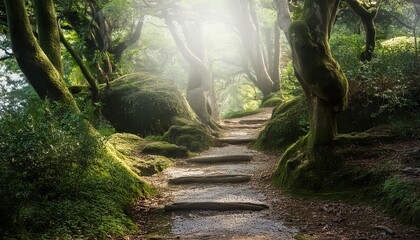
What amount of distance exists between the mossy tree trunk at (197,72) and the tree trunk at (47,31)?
26.3 ft

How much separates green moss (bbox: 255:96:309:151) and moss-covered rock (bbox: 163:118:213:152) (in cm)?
202

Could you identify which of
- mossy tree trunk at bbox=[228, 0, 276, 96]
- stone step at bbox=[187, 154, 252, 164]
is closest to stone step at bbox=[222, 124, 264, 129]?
mossy tree trunk at bbox=[228, 0, 276, 96]

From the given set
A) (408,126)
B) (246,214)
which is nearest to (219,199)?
(246,214)

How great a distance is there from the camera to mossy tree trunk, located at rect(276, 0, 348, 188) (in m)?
7.14

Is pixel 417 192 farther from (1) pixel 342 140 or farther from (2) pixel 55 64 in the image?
(2) pixel 55 64

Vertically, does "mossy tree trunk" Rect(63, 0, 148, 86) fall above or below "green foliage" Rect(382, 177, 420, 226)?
above

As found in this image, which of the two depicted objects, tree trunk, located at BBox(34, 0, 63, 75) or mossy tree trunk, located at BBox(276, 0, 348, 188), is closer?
mossy tree trunk, located at BBox(276, 0, 348, 188)

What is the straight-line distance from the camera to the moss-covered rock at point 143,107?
48.0 ft

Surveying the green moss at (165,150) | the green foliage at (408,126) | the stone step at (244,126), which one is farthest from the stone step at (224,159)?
the stone step at (244,126)

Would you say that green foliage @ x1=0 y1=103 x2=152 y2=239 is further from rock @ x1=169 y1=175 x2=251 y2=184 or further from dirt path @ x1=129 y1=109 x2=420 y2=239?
rock @ x1=169 y1=175 x2=251 y2=184

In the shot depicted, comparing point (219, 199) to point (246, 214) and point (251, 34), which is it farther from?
point (251, 34)

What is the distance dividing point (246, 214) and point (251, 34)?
16320 millimetres

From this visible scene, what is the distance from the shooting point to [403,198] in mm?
5426

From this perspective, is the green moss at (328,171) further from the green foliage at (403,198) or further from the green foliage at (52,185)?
the green foliage at (52,185)
